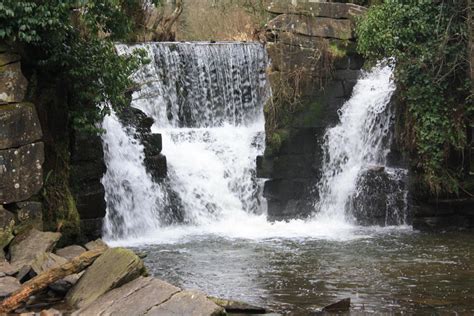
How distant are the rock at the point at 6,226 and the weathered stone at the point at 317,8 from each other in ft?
32.8

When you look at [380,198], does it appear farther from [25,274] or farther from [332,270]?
[25,274]

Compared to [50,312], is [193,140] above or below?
above

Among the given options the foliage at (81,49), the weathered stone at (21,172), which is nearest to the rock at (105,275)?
the weathered stone at (21,172)

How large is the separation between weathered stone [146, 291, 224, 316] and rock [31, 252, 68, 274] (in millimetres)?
2162

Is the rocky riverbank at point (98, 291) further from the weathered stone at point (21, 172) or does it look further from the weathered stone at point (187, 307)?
the weathered stone at point (21, 172)

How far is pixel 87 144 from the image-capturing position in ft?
47.5

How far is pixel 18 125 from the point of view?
37.1ft

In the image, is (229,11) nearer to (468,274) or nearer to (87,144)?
(87,144)

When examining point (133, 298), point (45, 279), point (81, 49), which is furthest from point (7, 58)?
point (133, 298)

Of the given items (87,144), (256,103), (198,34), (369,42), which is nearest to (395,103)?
(369,42)

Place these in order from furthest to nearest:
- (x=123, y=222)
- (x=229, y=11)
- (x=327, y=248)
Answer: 1. (x=229, y=11)
2. (x=123, y=222)
3. (x=327, y=248)

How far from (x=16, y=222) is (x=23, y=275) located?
1.81 metres

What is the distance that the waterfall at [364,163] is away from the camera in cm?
1664

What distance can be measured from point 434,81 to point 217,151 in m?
5.24
